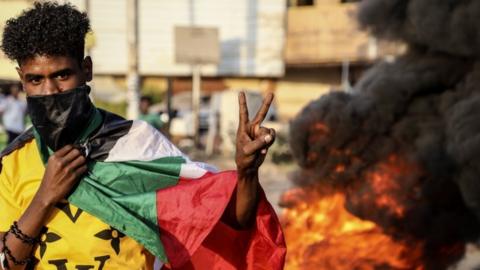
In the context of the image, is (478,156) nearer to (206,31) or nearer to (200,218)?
(200,218)

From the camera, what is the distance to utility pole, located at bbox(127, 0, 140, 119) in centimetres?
1550

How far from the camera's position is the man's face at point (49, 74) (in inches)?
92.1

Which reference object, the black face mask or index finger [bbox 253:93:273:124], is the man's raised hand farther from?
the black face mask

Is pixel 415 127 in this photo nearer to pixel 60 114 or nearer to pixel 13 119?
pixel 60 114

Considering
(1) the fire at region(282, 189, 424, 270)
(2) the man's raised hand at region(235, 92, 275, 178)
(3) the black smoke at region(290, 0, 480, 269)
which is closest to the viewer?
(2) the man's raised hand at region(235, 92, 275, 178)

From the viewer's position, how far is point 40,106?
2.32m

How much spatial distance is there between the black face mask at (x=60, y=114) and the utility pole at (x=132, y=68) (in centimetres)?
1269

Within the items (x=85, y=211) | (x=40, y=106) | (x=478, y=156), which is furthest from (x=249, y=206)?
(x=478, y=156)

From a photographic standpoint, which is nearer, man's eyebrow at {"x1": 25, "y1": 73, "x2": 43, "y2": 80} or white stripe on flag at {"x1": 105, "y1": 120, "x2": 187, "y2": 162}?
man's eyebrow at {"x1": 25, "y1": 73, "x2": 43, "y2": 80}

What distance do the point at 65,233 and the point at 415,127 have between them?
16.7ft

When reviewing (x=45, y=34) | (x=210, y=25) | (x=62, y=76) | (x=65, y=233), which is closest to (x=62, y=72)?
(x=62, y=76)

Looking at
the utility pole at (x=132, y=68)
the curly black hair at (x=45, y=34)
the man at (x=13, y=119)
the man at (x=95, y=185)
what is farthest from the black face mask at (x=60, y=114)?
the utility pole at (x=132, y=68)

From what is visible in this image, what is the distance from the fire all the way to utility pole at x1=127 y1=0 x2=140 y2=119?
8571 mm

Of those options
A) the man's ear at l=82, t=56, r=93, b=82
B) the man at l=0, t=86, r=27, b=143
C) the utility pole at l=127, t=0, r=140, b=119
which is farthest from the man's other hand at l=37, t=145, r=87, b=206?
the utility pole at l=127, t=0, r=140, b=119
